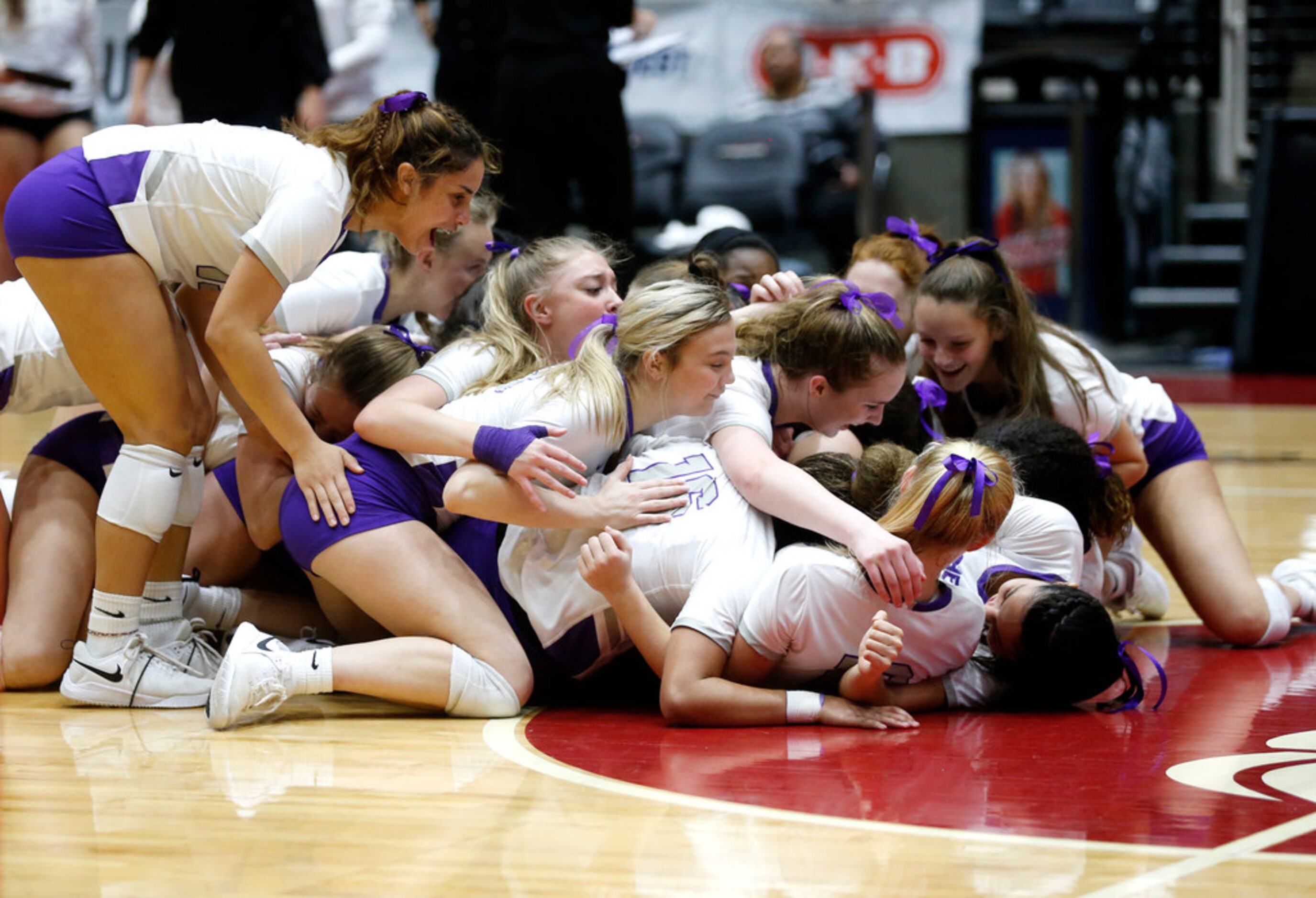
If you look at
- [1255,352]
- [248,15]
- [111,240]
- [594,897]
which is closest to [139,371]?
[111,240]

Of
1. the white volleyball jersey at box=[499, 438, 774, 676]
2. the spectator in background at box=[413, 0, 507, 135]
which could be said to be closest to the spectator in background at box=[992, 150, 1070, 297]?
the spectator in background at box=[413, 0, 507, 135]

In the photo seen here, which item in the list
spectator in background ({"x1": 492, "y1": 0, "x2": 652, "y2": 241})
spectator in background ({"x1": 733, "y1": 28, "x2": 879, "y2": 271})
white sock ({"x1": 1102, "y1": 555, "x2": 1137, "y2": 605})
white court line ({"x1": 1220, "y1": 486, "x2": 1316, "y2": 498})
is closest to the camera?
white sock ({"x1": 1102, "y1": 555, "x2": 1137, "y2": 605})

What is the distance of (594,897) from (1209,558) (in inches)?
88.3

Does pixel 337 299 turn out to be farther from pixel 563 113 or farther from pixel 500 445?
pixel 563 113

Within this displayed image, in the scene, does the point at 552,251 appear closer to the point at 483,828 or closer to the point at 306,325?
the point at 306,325

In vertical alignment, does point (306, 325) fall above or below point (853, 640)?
above

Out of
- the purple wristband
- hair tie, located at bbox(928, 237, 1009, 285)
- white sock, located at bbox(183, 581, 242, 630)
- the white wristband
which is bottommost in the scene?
the white wristband

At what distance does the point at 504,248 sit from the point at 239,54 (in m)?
2.62

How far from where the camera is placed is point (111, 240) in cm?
278

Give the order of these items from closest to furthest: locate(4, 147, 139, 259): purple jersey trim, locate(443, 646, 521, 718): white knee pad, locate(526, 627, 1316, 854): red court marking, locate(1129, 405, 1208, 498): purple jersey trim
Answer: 1. locate(526, 627, 1316, 854): red court marking
2. locate(443, 646, 521, 718): white knee pad
3. locate(4, 147, 139, 259): purple jersey trim
4. locate(1129, 405, 1208, 498): purple jersey trim

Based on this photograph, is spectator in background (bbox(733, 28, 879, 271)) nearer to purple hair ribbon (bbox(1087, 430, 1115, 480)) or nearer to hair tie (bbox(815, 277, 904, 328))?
purple hair ribbon (bbox(1087, 430, 1115, 480))

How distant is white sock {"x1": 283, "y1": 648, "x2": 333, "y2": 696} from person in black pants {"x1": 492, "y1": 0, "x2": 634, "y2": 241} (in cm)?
278

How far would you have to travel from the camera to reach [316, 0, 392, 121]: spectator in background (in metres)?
7.75

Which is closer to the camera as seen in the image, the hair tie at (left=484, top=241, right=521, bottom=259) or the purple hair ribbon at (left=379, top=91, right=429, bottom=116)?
the purple hair ribbon at (left=379, top=91, right=429, bottom=116)
